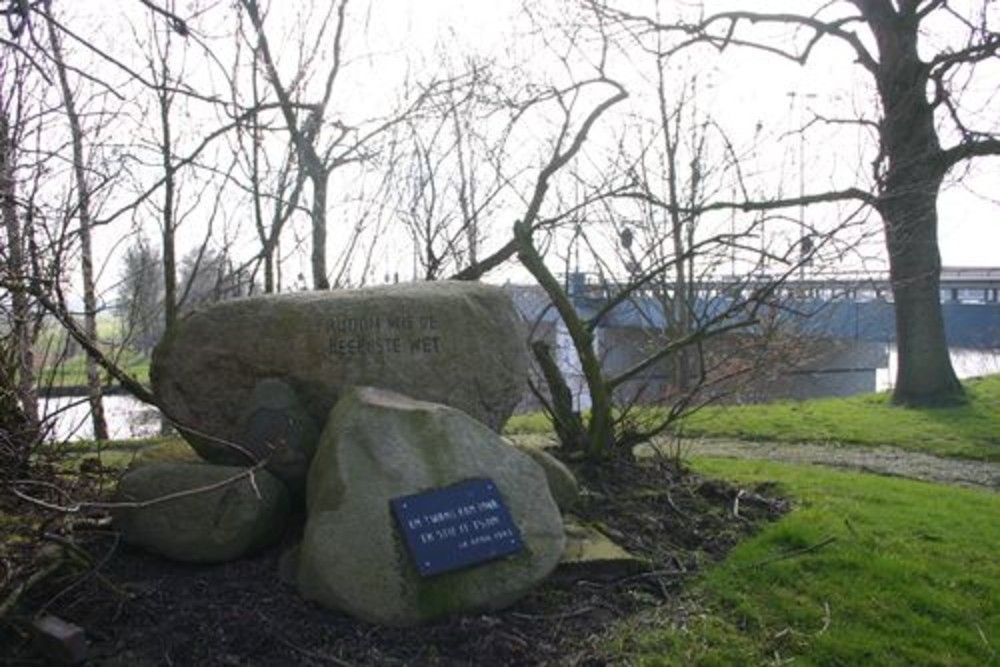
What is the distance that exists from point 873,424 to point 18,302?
1113cm

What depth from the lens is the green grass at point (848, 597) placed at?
4113mm

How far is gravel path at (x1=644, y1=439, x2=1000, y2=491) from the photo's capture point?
9500 mm

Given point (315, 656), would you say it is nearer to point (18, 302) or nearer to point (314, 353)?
point (314, 353)

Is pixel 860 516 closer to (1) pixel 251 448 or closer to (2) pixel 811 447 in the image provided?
(1) pixel 251 448

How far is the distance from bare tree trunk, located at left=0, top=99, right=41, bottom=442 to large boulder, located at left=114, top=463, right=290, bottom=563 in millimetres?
895

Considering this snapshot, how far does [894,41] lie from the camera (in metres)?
14.3

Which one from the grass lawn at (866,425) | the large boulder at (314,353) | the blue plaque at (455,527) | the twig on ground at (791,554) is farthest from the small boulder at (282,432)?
the grass lawn at (866,425)

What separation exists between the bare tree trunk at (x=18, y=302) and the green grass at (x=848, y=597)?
3.78 meters

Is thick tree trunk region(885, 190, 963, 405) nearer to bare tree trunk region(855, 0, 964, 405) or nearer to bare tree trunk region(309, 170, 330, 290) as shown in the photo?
bare tree trunk region(855, 0, 964, 405)

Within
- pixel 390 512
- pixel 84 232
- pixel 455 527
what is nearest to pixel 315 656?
pixel 390 512

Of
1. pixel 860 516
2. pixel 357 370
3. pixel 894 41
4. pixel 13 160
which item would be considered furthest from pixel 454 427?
pixel 894 41

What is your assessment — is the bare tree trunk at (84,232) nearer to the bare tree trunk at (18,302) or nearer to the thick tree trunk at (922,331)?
the bare tree trunk at (18,302)

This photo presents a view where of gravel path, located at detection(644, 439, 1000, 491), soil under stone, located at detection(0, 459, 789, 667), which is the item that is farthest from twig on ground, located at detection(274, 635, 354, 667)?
gravel path, located at detection(644, 439, 1000, 491)

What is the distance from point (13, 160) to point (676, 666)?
5569 mm
